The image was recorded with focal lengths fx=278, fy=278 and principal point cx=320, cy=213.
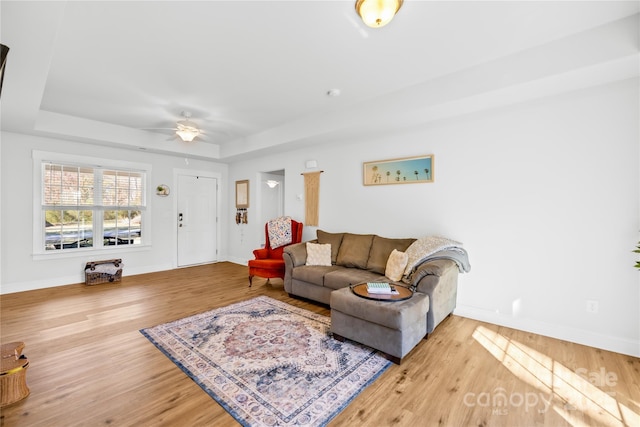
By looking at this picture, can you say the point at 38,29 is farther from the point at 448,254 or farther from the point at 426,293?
the point at 448,254

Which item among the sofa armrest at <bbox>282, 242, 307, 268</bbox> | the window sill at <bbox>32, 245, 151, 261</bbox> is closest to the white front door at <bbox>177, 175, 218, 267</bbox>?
the window sill at <bbox>32, 245, 151, 261</bbox>

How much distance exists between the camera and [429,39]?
236cm

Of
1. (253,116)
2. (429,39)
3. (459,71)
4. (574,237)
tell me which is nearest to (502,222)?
(574,237)

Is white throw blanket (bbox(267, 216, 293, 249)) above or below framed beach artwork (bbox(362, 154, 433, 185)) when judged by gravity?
below

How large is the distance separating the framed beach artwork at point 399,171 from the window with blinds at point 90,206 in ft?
14.7

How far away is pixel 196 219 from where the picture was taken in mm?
6316

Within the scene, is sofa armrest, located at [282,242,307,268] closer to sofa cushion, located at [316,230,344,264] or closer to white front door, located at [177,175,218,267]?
sofa cushion, located at [316,230,344,264]

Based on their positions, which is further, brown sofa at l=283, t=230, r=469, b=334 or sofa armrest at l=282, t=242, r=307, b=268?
sofa armrest at l=282, t=242, r=307, b=268

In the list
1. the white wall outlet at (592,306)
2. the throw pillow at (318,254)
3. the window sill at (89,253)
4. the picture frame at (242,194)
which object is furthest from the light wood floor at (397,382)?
the picture frame at (242,194)

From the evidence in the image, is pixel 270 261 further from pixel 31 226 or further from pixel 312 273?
pixel 31 226

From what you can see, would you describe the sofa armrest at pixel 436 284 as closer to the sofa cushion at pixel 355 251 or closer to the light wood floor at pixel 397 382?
the light wood floor at pixel 397 382

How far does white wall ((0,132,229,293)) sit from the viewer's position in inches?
165

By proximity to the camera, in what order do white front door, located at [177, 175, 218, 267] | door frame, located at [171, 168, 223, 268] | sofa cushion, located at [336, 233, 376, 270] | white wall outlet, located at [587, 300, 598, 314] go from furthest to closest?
white front door, located at [177, 175, 218, 267] < door frame, located at [171, 168, 223, 268] < sofa cushion, located at [336, 233, 376, 270] < white wall outlet, located at [587, 300, 598, 314]

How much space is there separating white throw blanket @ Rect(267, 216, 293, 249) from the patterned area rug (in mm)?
1673
